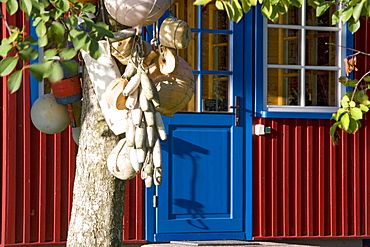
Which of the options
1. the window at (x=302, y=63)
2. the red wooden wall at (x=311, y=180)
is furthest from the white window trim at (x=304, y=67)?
the red wooden wall at (x=311, y=180)

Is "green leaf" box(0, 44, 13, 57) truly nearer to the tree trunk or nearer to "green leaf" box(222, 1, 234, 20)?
the tree trunk

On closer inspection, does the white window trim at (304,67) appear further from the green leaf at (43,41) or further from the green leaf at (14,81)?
the green leaf at (14,81)

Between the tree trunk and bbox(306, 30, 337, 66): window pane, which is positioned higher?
bbox(306, 30, 337, 66): window pane

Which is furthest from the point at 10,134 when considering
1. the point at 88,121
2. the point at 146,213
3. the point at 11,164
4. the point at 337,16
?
the point at 337,16

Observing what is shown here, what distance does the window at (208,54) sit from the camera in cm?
668

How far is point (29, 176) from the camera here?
6.22m

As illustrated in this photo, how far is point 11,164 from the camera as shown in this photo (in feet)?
20.2

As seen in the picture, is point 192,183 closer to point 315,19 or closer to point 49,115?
point 315,19

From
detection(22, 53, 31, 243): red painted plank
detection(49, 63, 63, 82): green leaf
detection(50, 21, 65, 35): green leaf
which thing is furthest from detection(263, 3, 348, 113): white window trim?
detection(49, 63, 63, 82): green leaf

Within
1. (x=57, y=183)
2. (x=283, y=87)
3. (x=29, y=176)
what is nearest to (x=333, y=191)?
(x=283, y=87)

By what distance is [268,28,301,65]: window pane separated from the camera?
22.6 feet

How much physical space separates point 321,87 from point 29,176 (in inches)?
114

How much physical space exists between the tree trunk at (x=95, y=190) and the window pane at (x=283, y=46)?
367 cm

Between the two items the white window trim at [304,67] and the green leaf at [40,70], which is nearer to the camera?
the green leaf at [40,70]
